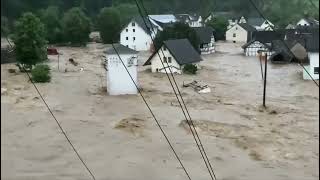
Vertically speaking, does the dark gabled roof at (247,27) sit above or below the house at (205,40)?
above

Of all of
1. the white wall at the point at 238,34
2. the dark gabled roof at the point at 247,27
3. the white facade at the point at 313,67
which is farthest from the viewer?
→ the white wall at the point at 238,34

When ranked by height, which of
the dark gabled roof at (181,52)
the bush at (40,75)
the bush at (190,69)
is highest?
the dark gabled roof at (181,52)

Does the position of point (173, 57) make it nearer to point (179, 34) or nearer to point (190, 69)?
point (190, 69)

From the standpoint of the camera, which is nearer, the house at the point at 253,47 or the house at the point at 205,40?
the house at the point at 253,47

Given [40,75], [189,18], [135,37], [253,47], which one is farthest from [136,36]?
[40,75]

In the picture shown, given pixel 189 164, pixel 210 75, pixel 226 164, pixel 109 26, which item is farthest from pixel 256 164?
pixel 109 26

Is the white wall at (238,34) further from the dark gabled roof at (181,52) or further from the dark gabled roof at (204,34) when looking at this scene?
the dark gabled roof at (181,52)

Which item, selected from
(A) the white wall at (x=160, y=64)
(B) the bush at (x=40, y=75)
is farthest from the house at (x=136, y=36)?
(B) the bush at (x=40, y=75)

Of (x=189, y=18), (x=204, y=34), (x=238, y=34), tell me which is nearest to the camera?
(x=189, y=18)
